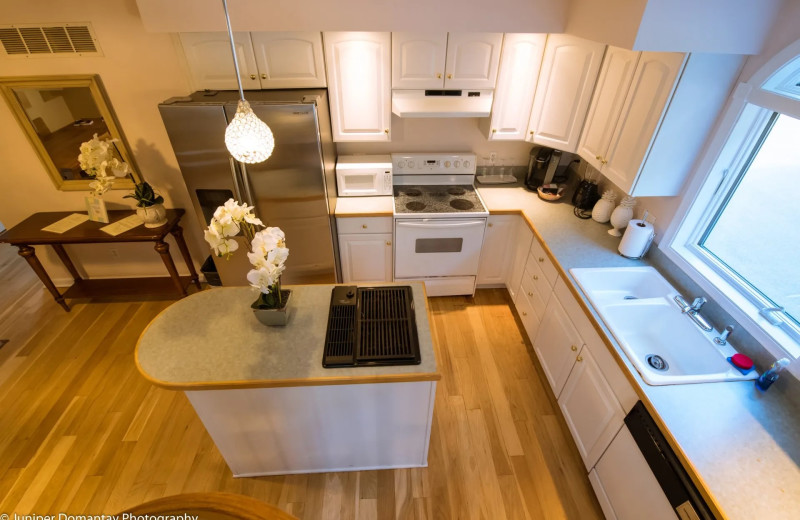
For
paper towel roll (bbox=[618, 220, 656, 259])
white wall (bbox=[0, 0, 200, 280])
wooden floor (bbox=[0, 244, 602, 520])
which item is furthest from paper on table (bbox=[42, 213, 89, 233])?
paper towel roll (bbox=[618, 220, 656, 259])

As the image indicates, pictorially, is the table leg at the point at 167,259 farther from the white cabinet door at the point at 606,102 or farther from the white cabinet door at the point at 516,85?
the white cabinet door at the point at 606,102

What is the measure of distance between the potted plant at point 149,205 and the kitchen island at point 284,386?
1314 mm

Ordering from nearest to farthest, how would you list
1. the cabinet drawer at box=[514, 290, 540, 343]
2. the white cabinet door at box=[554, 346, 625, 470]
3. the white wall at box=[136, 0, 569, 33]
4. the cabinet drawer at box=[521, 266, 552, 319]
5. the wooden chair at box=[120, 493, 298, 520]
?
the wooden chair at box=[120, 493, 298, 520], the white cabinet door at box=[554, 346, 625, 470], the white wall at box=[136, 0, 569, 33], the cabinet drawer at box=[521, 266, 552, 319], the cabinet drawer at box=[514, 290, 540, 343]

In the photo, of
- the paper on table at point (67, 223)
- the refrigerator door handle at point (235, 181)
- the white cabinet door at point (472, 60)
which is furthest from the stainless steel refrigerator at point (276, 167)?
the paper on table at point (67, 223)

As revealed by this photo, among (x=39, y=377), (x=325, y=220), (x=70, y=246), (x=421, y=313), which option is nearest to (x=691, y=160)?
(x=421, y=313)

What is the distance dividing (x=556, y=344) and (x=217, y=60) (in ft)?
9.40

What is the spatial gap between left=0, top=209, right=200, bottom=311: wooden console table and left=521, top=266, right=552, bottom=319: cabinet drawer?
2.80 meters

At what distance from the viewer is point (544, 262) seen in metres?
2.48

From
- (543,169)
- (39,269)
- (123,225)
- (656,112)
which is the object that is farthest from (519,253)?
(39,269)

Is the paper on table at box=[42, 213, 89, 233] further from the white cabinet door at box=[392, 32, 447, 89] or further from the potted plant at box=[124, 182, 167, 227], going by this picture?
the white cabinet door at box=[392, 32, 447, 89]

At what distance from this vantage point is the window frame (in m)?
1.55

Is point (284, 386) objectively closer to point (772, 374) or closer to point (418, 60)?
point (772, 374)

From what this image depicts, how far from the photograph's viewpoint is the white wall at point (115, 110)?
230cm

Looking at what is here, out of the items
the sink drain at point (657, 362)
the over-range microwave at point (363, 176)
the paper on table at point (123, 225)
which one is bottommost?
the sink drain at point (657, 362)
